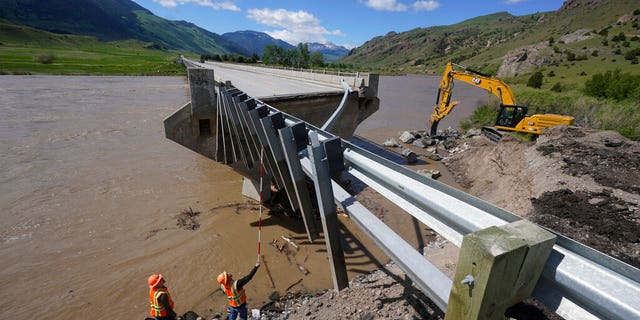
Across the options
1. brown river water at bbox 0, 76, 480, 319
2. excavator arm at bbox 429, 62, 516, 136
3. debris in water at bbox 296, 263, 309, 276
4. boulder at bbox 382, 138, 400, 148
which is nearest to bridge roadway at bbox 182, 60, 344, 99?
brown river water at bbox 0, 76, 480, 319

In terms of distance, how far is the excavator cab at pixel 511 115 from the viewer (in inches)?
546

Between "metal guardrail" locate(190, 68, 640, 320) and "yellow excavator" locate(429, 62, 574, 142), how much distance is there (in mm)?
13905

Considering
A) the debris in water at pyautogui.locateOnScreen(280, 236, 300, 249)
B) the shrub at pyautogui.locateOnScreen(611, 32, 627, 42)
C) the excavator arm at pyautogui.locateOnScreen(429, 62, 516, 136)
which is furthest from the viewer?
the shrub at pyautogui.locateOnScreen(611, 32, 627, 42)

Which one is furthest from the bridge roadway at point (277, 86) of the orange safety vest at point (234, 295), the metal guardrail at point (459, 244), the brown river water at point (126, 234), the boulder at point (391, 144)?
the metal guardrail at point (459, 244)

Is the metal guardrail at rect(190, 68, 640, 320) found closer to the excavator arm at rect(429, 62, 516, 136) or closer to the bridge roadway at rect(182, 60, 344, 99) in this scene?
the bridge roadway at rect(182, 60, 344, 99)

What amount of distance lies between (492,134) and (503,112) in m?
1.14

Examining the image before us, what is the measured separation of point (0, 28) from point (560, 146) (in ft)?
473

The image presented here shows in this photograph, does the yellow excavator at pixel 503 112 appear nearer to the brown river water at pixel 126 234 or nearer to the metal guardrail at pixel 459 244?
the brown river water at pixel 126 234

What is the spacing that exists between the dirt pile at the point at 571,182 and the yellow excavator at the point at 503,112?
0.87m

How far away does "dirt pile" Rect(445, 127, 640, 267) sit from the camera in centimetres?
597

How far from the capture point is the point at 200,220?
29.1 feet

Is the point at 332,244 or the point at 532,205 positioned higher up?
the point at 332,244

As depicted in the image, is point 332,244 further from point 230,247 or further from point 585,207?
point 585,207

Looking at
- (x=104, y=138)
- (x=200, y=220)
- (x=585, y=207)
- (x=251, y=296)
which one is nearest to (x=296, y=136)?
(x=251, y=296)
